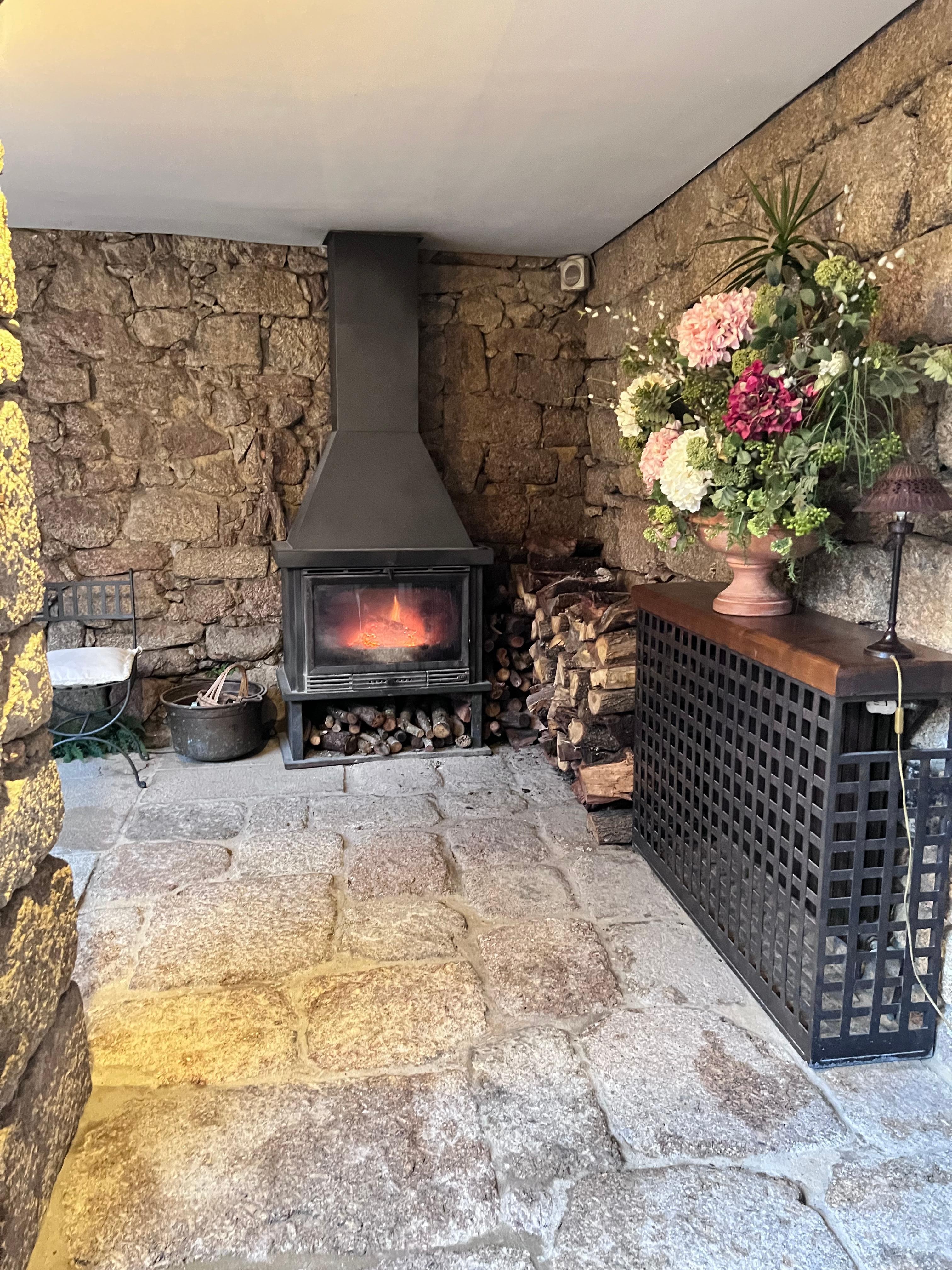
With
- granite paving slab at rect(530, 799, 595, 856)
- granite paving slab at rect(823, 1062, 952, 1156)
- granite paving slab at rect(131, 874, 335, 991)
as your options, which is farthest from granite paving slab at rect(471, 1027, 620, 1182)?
granite paving slab at rect(530, 799, 595, 856)

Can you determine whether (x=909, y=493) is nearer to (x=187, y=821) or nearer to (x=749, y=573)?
(x=749, y=573)

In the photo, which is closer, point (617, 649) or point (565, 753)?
point (617, 649)

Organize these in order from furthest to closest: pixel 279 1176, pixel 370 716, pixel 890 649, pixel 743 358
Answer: pixel 370 716
pixel 743 358
pixel 890 649
pixel 279 1176

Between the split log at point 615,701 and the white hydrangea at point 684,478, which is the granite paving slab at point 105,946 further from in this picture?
the white hydrangea at point 684,478

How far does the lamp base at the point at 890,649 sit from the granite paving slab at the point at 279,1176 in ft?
4.11

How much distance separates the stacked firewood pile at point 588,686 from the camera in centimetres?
312

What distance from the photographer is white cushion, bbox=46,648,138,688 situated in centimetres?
347

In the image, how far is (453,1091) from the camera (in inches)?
70.6

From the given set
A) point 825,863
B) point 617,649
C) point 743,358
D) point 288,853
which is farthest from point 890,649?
point 288,853

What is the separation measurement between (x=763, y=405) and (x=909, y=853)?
105cm

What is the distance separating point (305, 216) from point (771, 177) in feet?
6.11

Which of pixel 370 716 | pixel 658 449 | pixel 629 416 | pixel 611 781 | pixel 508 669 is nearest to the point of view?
pixel 658 449

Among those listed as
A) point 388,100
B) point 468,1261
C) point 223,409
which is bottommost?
point 468,1261

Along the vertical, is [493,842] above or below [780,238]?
below
